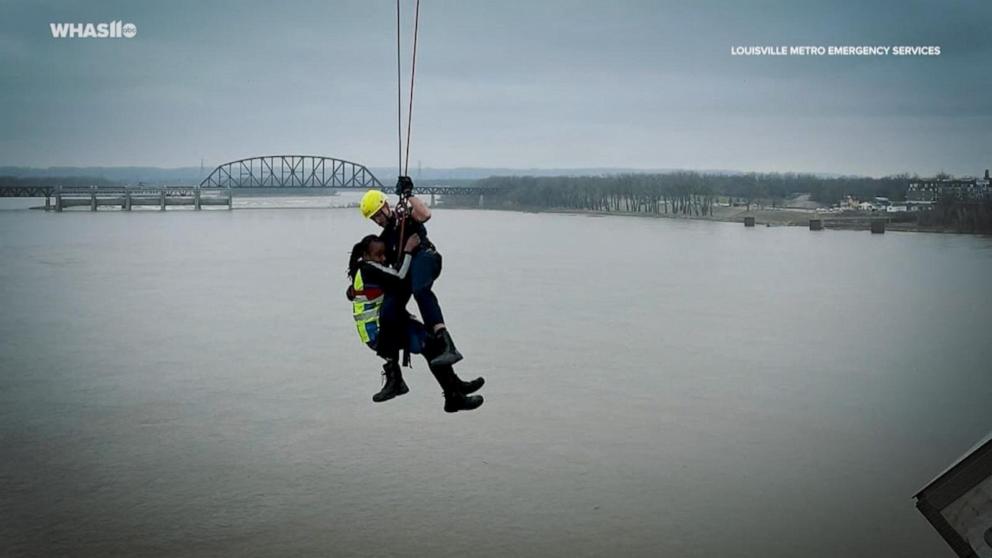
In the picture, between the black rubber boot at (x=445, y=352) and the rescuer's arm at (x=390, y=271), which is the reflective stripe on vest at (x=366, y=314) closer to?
the rescuer's arm at (x=390, y=271)

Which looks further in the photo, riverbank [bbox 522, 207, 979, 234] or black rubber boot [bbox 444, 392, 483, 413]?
riverbank [bbox 522, 207, 979, 234]

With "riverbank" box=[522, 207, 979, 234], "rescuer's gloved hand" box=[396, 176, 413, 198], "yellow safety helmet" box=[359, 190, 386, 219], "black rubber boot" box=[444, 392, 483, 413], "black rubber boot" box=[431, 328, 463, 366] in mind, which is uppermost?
"rescuer's gloved hand" box=[396, 176, 413, 198]

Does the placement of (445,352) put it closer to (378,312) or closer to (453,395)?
(453,395)

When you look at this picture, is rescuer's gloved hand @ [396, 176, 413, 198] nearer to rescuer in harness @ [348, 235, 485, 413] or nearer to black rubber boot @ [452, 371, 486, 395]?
rescuer in harness @ [348, 235, 485, 413]

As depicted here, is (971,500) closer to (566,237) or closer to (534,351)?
(534,351)

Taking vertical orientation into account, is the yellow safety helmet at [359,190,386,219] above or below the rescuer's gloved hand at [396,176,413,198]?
below

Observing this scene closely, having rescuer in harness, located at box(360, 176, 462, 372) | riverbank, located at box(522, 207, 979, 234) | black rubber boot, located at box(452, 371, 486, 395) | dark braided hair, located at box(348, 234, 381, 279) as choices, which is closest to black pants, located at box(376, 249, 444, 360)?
rescuer in harness, located at box(360, 176, 462, 372)

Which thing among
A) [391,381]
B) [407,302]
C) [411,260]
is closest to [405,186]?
[411,260]

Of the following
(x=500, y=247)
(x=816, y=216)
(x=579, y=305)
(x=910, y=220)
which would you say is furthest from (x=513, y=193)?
(x=579, y=305)
